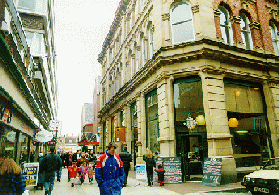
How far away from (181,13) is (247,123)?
28.2 ft

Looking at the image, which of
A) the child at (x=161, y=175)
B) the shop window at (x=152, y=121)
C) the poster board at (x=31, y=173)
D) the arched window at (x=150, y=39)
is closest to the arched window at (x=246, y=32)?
the arched window at (x=150, y=39)

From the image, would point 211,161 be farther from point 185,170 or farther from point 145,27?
point 145,27

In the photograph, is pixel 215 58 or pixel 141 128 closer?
pixel 215 58

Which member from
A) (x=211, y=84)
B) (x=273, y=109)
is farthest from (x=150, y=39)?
(x=273, y=109)

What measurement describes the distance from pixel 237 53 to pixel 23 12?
16.5 meters

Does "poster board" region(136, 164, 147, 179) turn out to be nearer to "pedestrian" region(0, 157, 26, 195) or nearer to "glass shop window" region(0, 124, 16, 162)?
"glass shop window" region(0, 124, 16, 162)

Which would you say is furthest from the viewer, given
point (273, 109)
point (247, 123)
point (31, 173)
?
point (273, 109)

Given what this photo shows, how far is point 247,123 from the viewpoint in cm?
1371

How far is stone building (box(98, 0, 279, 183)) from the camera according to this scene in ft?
40.2

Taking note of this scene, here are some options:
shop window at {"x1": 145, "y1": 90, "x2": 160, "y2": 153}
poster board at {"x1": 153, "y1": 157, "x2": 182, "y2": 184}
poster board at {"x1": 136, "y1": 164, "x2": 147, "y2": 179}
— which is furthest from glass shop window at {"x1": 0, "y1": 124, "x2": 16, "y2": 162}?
shop window at {"x1": 145, "y1": 90, "x2": 160, "y2": 153}

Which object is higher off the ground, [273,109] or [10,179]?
[273,109]

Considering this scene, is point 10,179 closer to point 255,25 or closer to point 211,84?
point 211,84

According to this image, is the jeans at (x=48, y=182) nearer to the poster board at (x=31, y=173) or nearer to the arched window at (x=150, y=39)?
the poster board at (x=31, y=173)

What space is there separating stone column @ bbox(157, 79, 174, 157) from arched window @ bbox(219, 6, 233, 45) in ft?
17.5
